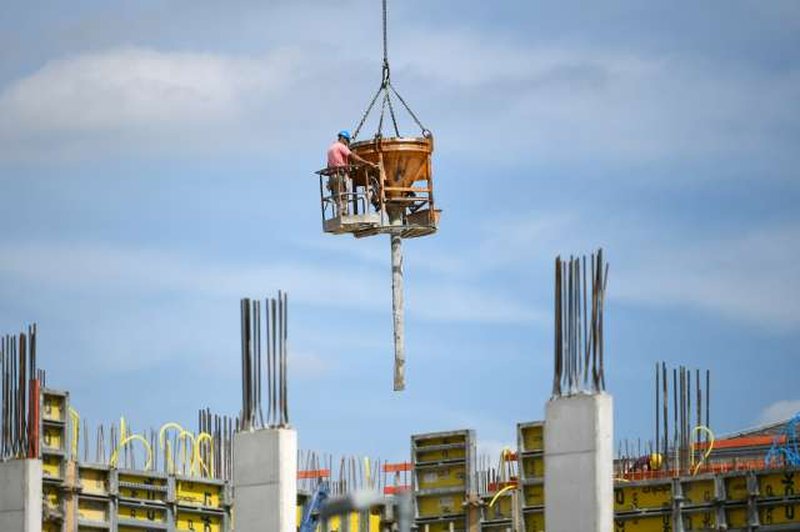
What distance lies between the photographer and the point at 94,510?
37.2 meters

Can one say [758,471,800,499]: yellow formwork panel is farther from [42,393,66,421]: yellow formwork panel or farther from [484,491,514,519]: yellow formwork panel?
[42,393,66,421]: yellow formwork panel

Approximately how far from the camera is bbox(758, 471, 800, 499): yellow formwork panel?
33.4 m

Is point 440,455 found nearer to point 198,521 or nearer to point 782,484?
point 198,521

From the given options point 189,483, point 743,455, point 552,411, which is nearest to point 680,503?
point 552,411

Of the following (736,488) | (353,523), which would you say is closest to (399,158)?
(353,523)

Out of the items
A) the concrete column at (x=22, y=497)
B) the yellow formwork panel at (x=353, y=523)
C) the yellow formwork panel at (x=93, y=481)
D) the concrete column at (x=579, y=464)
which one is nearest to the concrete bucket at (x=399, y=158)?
the yellow formwork panel at (x=353, y=523)

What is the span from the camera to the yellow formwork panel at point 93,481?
121 feet

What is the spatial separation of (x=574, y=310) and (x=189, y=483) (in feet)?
35.2

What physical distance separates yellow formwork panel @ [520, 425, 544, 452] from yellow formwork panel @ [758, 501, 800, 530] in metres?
4.08

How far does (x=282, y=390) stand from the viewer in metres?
36.0

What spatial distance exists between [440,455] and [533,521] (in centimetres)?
294

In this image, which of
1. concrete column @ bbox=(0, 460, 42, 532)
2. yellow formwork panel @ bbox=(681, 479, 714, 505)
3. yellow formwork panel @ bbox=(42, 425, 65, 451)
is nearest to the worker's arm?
yellow formwork panel @ bbox=(42, 425, 65, 451)

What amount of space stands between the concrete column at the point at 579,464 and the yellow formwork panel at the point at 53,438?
10.5 metres

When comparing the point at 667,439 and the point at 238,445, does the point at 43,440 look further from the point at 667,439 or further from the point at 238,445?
the point at 667,439
